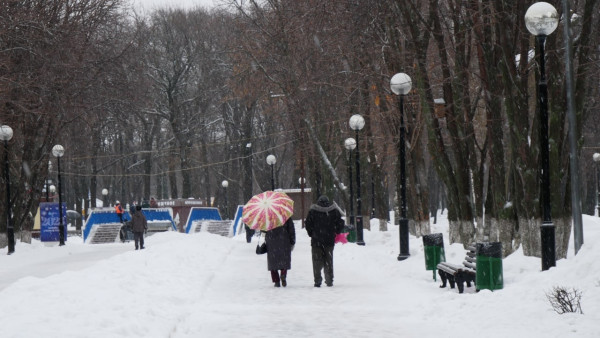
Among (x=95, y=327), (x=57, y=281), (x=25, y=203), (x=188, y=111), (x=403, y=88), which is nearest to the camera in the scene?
(x=95, y=327)

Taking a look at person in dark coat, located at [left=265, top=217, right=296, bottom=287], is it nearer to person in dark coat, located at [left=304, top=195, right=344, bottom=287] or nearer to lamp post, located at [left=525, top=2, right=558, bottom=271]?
person in dark coat, located at [left=304, top=195, right=344, bottom=287]

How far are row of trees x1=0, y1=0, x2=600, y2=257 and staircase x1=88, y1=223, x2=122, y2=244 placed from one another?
17.7 feet

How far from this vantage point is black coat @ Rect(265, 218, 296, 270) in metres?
16.7

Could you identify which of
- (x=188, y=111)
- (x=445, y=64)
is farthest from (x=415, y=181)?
(x=188, y=111)

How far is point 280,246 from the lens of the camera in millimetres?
16812

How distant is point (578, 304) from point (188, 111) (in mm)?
52336

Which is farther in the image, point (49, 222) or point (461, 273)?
point (49, 222)

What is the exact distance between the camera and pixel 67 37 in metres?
27.1

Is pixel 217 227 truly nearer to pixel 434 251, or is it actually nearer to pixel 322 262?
pixel 322 262

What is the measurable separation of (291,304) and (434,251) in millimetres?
4224

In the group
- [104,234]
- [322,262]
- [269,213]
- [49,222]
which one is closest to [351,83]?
[49,222]

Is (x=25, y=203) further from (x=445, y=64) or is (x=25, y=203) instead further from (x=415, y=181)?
(x=445, y=64)

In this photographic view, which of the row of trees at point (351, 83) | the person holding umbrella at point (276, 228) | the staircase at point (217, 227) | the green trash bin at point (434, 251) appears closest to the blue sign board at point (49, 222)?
the row of trees at point (351, 83)

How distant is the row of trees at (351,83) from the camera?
17.8m
